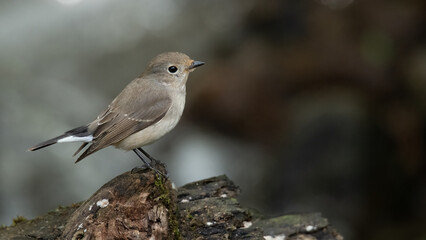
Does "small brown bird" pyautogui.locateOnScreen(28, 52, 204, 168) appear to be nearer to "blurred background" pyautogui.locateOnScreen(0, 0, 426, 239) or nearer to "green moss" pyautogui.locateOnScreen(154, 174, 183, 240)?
"green moss" pyautogui.locateOnScreen(154, 174, 183, 240)

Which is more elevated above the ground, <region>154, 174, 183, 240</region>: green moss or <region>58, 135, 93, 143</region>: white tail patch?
A: <region>58, 135, 93, 143</region>: white tail patch

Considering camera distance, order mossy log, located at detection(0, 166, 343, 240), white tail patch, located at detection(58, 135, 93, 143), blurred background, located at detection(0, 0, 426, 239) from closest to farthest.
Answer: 1. mossy log, located at detection(0, 166, 343, 240)
2. white tail patch, located at detection(58, 135, 93, 143)
3. blurred background, located at detection(0, 0, 426, 239)

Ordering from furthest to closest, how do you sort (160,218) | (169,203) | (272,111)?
(272,111) → (169,203) → (160,218)

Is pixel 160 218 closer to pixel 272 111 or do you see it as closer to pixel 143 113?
pixel 143 113

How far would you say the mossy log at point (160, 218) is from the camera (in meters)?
4.92

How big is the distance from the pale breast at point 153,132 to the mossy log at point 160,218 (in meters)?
0.44

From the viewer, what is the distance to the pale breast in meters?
5.75

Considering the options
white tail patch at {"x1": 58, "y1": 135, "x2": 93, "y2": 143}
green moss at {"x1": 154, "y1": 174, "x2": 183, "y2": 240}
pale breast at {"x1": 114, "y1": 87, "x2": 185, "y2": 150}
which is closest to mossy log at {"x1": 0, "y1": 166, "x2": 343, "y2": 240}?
green moss at {"x1": 154, "y1": 174, "x2": 183, "y2": 240}

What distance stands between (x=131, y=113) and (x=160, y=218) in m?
1.39

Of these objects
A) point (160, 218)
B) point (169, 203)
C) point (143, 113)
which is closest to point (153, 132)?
point (143, 113)

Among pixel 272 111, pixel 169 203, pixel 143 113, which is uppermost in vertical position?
pixel 272 111

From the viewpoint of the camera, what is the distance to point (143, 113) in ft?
19.3

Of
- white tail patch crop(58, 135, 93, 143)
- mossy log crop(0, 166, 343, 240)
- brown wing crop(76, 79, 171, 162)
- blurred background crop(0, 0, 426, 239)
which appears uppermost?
blurred background crop(0, 0, 426, 239)

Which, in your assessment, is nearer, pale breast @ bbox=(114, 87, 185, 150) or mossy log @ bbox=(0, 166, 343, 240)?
mossy log @ bbox=(0, 166, 343, 240)
